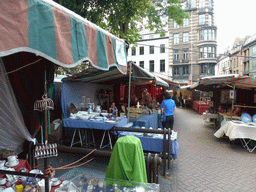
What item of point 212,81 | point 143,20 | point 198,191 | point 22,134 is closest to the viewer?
point 22,134

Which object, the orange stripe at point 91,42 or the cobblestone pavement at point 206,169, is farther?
the cobblestone pavement at point 206,169

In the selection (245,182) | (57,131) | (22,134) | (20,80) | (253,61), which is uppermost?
(253,61)

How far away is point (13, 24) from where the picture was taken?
1.29 m

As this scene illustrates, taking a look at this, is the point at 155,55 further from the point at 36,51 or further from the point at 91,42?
the point at 36,51

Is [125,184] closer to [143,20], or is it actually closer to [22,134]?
[22,134]

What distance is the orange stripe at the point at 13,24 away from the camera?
4.06 ft

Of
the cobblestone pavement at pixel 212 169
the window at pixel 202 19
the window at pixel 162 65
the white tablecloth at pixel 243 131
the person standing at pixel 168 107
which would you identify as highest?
the window at pixel 202 19

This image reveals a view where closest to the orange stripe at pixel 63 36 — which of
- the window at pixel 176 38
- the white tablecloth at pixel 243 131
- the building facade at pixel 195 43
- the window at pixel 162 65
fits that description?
the white tablecloth at pixel 243 131

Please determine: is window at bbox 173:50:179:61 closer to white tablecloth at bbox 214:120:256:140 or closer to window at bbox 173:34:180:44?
window at bbox 173:34:180:44

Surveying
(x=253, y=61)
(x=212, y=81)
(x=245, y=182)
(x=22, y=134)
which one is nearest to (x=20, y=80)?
(x=22, y=134)

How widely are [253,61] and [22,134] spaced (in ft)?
122

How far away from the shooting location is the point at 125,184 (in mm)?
2104

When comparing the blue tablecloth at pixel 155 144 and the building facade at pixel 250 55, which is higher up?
the building facade at pixel 250 55

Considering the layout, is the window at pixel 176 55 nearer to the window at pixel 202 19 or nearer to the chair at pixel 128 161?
the window at pixel 202 19
